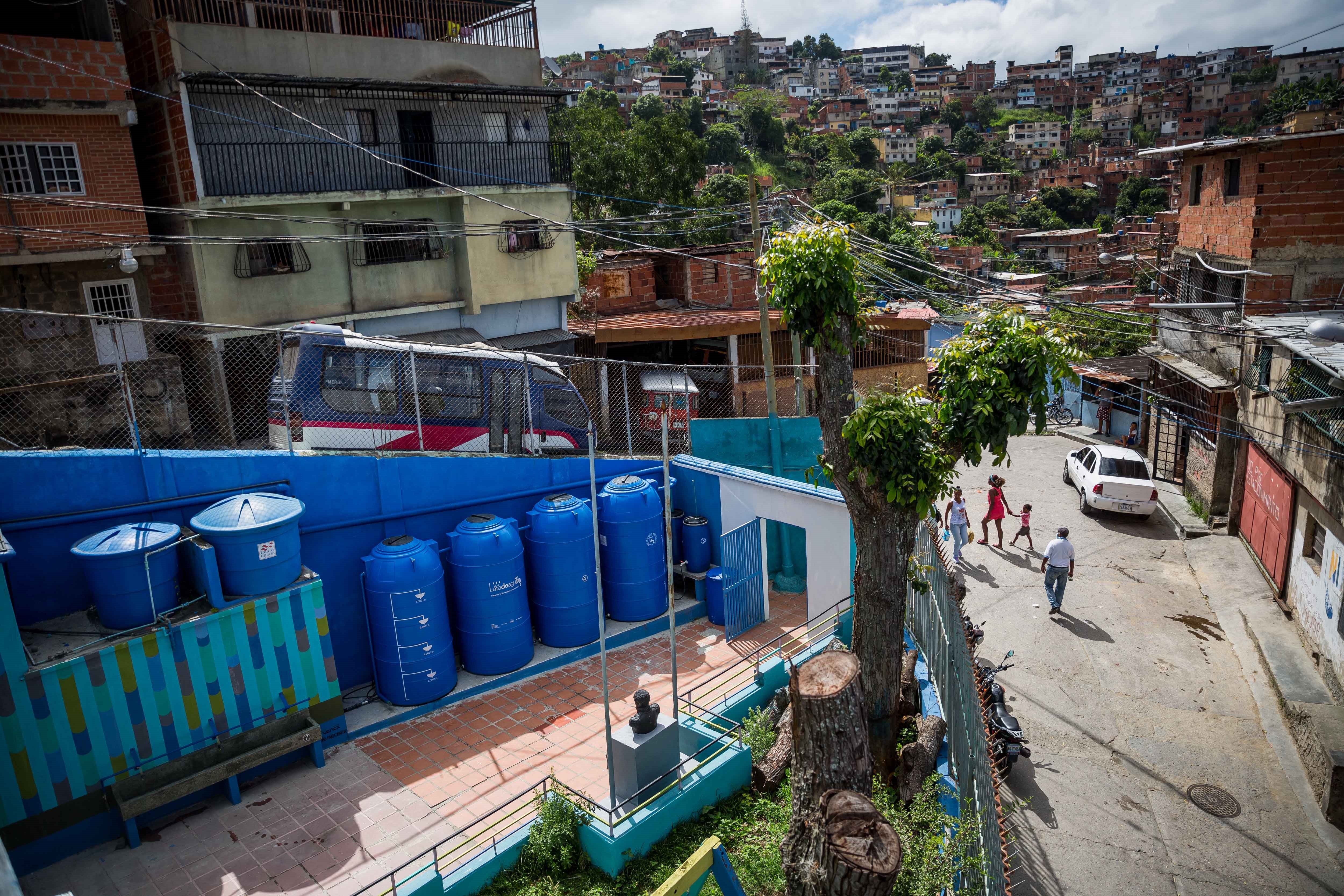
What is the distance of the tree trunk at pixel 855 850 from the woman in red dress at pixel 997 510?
1112 cm

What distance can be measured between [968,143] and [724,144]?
53.1 m

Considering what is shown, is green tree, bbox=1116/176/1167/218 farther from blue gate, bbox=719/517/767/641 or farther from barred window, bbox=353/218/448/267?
blue gate, bbox=719/517/767/641

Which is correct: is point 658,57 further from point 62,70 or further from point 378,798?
point 378,798

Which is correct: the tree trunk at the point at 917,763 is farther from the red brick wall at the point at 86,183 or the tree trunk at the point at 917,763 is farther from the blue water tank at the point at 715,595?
the red brick wall at the point at 86,183

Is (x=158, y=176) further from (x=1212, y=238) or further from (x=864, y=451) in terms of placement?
(x=1212, y=238)

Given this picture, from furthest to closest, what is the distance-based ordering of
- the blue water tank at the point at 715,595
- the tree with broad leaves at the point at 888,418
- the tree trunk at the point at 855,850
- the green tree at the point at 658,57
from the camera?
the green tree at the point at 658,57 < the blue water tank at the point at 715,595 < the tree with broad leaves at the point at 888,418 < the tree trunk at the point at 855,850

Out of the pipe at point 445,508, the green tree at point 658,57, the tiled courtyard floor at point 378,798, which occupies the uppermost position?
the green tree at point 658,57

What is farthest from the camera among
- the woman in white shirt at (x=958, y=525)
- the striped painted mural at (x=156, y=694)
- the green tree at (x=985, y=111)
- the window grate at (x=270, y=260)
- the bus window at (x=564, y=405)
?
the green tree at (x=985, y=111)

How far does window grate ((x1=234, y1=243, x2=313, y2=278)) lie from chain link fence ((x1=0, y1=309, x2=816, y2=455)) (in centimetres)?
138

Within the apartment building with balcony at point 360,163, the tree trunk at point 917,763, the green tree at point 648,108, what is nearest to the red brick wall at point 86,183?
the apartment building with balcony at point 360,163

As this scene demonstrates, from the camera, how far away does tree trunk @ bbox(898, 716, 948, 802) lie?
7.78m

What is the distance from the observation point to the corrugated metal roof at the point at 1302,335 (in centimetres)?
1062

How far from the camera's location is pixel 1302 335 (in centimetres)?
1184

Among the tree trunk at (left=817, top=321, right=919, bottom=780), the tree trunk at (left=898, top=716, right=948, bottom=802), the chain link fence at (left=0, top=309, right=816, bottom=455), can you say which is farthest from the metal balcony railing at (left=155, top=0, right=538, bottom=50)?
the tree trunk at (left=898, top=716, right=948, bottom=802)
